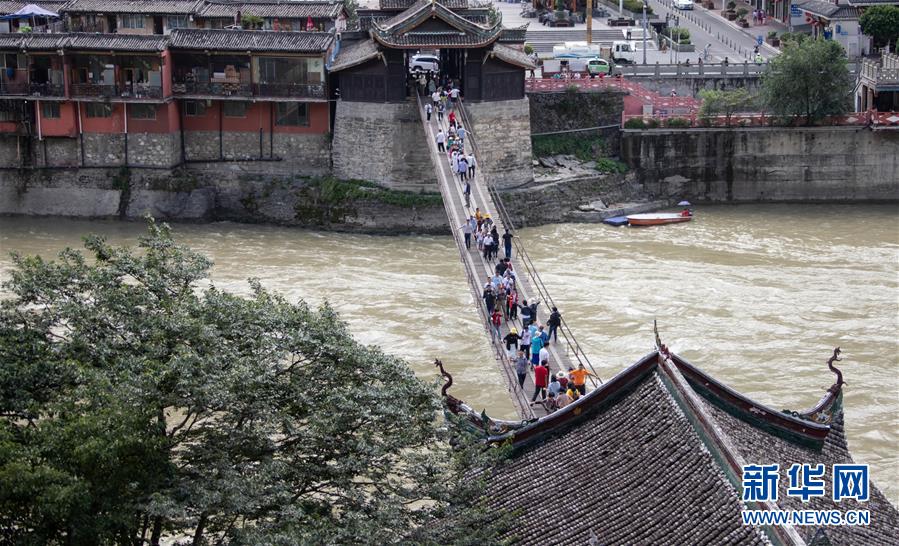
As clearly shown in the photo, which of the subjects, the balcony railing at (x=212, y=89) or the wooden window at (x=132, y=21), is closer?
the balcony railing at (x=212, y=89)

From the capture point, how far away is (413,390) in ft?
79.7

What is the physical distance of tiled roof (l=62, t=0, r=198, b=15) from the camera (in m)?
55.6

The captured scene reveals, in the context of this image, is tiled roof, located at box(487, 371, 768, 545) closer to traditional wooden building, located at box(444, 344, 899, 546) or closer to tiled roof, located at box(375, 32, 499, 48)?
traditional wooden building, located at box(444, 344, 899, 546)

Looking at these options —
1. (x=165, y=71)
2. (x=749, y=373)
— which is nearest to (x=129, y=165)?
(x=165, y=71)

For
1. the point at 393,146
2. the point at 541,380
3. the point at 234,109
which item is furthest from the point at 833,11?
the point at 541,380

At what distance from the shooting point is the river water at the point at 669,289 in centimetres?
3653

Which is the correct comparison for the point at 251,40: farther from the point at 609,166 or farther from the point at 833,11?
the point at 833,11

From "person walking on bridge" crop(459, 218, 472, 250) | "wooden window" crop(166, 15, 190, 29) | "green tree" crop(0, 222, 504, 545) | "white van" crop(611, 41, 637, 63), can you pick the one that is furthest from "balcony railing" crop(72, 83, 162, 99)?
"green tree" crop(0, 222, 504, 545)

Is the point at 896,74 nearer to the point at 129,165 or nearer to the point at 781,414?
the point at 129,165

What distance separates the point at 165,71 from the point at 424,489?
107ft

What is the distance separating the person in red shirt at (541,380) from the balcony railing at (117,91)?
89.0 feet

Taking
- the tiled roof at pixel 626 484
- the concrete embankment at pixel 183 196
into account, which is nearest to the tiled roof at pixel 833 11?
the concrete embankment at pixel 183 196

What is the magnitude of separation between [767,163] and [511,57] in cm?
978

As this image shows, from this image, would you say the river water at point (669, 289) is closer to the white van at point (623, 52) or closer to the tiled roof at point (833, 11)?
the white van at point (623, 52)
